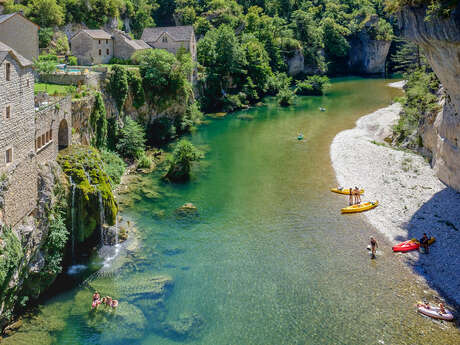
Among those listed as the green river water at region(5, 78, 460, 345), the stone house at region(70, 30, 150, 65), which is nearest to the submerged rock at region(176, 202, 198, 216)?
the green river water at region(5, 78, 460, 345)

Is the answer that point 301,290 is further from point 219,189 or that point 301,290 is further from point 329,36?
point 329,36

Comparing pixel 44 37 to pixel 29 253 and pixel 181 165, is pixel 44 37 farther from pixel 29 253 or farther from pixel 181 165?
pixel 29 253

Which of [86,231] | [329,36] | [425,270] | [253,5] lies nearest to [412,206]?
[425,270]

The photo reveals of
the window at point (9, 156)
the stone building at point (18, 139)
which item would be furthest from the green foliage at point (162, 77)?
the window at point (9, 156)

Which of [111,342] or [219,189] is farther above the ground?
[219,189]

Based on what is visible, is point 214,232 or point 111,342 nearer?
point 111,342

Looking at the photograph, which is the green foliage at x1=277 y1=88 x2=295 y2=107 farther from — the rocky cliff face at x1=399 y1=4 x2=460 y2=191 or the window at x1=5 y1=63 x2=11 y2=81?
the window at x1=5 y1=63 x2=11 y2=81
